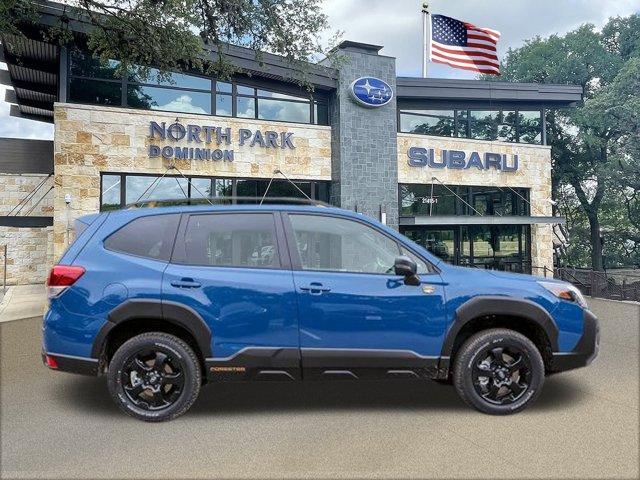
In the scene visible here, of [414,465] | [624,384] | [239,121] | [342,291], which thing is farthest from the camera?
[239,121]

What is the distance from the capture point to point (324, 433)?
4.12m

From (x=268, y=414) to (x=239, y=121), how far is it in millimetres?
12130

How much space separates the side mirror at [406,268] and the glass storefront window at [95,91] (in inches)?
475

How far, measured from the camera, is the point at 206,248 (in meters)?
4.54

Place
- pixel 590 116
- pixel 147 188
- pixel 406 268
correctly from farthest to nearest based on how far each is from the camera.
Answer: pixel 590 116, pixel 147 188, pixel 406 268

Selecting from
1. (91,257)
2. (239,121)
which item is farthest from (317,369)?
(239,121)

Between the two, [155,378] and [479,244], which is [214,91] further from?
[155,378]

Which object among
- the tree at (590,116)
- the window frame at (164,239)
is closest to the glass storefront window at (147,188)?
the window frame at (164,239)

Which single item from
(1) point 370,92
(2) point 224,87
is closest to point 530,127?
(1) point 370,92

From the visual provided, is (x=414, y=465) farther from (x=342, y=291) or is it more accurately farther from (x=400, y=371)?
(x=342, y=291)

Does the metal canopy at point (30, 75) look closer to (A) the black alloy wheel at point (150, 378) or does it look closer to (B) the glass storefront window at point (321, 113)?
(B) the glass storefront window at point (321, 113)

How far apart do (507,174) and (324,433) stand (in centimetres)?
1776

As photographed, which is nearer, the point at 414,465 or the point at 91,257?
the point at 414,465

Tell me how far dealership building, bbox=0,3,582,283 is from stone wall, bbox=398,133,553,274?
49mm
